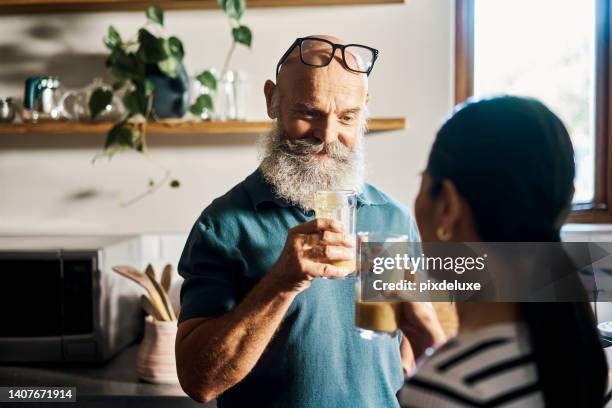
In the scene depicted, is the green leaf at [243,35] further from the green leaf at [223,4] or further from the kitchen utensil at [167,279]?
the kitchen utensil at [167,279]

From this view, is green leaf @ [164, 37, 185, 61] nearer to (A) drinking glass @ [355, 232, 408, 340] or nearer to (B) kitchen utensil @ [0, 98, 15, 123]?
(B) kitchen utensil @ [0, 98, 15, 123]

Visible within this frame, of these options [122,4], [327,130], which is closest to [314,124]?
[327,130]

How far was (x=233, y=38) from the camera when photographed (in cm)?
160

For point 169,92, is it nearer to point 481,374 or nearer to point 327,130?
point 327,130

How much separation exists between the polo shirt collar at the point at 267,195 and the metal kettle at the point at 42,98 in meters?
0.91

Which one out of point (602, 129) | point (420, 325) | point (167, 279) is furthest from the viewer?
point (167, 279)

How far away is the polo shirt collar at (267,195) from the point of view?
2.80 feet

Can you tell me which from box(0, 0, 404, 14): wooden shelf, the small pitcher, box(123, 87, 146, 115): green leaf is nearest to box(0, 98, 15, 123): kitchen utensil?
box(0, 0, 404, 14): wooden shelf

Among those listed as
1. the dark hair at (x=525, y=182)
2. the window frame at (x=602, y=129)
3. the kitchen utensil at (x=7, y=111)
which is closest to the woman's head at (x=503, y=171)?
the dark hair at (x=525, y=182)

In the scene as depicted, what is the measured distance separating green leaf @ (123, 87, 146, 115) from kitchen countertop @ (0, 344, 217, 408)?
52 cm

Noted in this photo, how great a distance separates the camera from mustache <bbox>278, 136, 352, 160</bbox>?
807 mm

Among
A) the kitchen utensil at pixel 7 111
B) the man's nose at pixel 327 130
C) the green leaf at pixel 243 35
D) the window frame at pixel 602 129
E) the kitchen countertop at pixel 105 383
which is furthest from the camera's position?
the kitchen utensil at pixel 7 111

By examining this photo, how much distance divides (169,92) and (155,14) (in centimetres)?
17

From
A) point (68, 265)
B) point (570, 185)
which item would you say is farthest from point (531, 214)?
point (68, 265)
